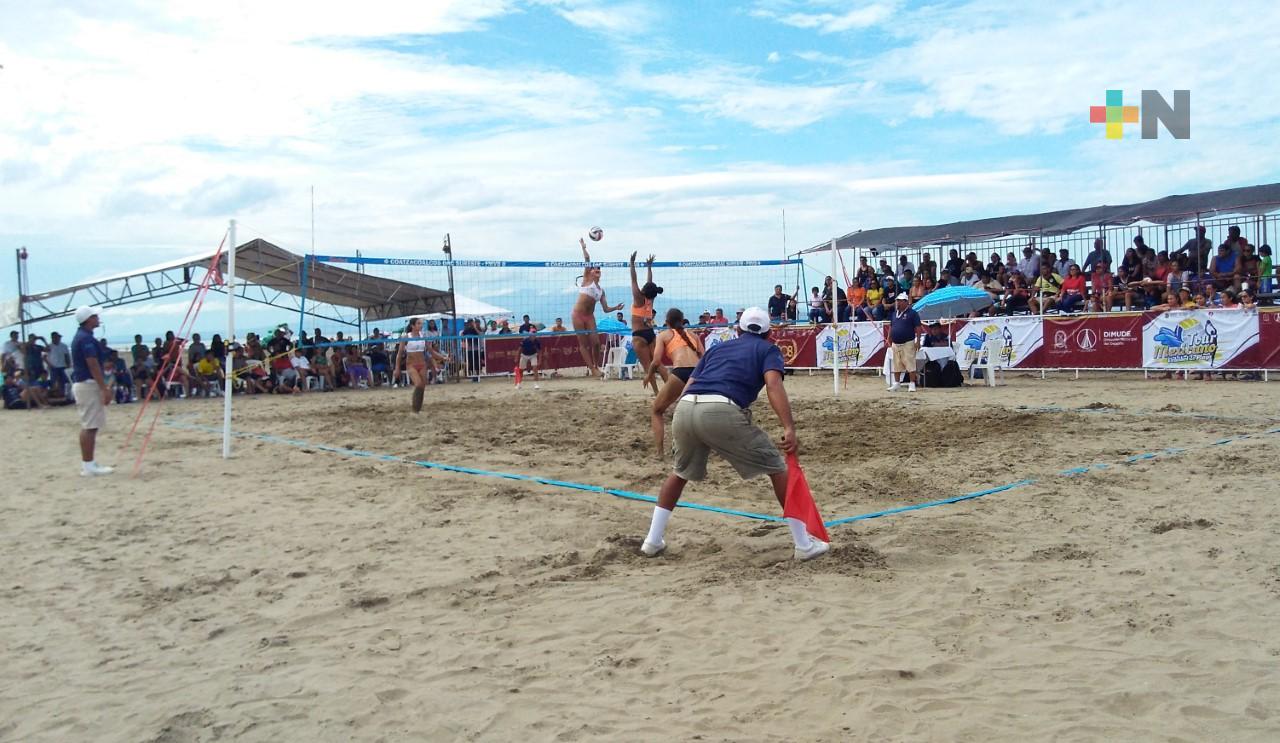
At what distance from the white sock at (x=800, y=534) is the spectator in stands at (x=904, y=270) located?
16529 millimetres

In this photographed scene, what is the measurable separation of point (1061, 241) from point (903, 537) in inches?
645

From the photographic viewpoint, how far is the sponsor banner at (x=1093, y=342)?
1482 centimetres

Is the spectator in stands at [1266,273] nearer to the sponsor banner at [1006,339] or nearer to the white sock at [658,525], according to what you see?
the sponsor banner at [1006,339]

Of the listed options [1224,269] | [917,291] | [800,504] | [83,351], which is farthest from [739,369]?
[917,291]

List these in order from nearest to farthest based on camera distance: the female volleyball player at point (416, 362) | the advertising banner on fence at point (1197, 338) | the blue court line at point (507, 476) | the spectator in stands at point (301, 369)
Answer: the blue court line at point (507, 476), the female volleyball player at point (416, 362), the advertising banner on fence at point (1197, 338), the spectator in stands at point (301, 369)

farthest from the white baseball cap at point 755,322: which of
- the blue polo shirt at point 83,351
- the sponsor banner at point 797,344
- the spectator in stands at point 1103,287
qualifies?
the sponsor banner at point 797,344

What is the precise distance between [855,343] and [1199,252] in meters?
6.11

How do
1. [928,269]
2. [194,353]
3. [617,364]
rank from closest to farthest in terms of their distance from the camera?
[194,353] → [928,269] → [617,364]

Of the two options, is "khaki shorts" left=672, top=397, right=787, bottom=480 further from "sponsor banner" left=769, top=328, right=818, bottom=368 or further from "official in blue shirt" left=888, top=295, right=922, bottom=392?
"sponsor banner" left=769, top=328, right=818, bottom=368

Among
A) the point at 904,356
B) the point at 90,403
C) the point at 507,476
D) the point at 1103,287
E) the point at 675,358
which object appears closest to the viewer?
the point at 507,476

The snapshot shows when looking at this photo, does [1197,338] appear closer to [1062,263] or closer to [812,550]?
[1062,263]

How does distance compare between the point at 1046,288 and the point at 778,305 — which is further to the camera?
the point at 778,305

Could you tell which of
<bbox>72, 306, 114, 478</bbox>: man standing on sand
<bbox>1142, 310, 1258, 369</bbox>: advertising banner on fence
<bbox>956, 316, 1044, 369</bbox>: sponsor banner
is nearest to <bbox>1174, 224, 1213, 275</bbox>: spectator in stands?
<bbox>1142, 310, 1258, 369</bbox>: advertising banner on fence

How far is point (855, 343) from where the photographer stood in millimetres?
18438
